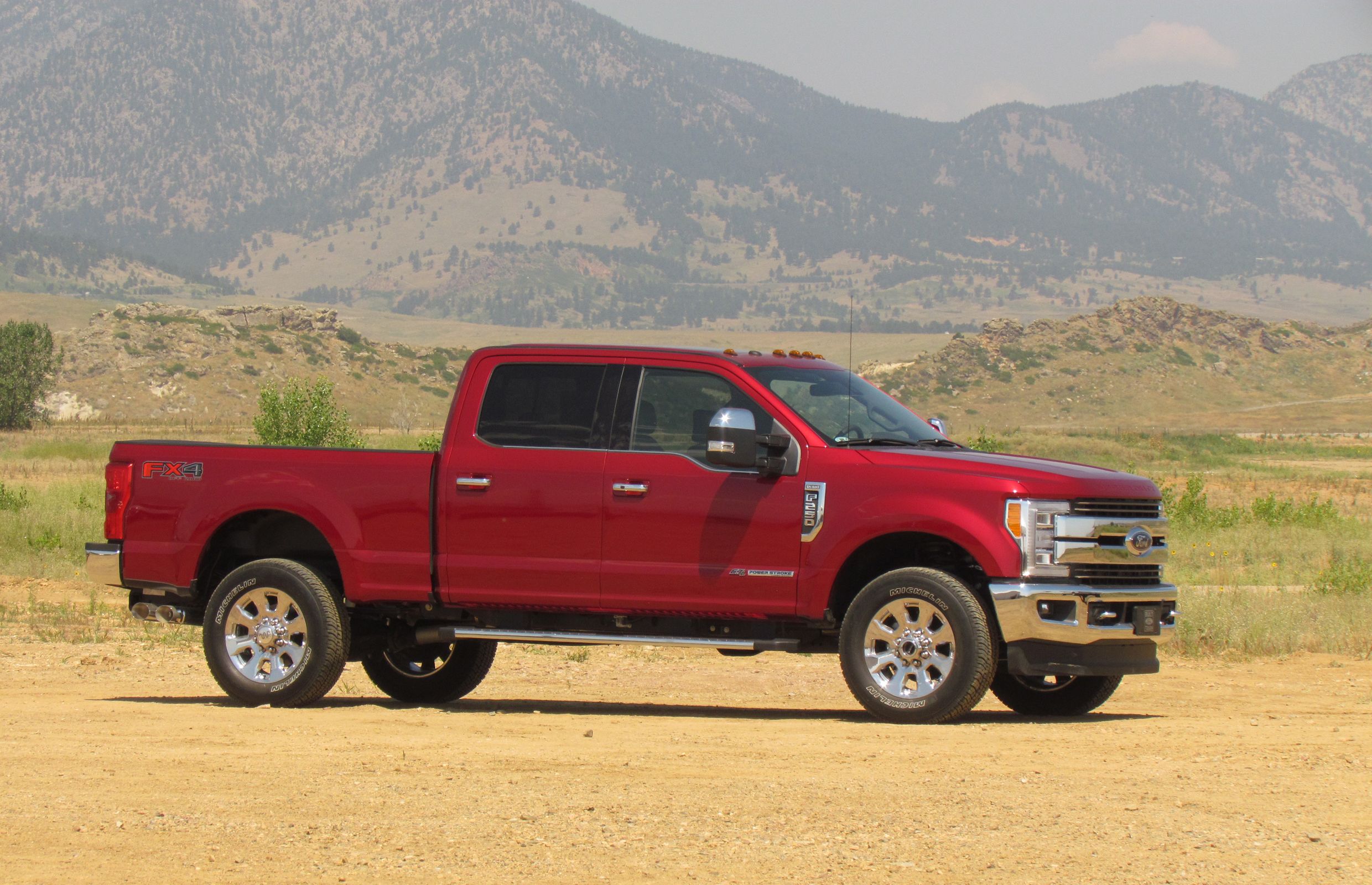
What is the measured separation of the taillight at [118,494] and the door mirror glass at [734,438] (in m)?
3.98

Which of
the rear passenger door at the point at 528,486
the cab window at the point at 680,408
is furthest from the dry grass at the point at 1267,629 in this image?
the rear passenger door at the point at 528,486

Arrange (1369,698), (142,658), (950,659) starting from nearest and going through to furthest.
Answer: (950,659) → (1369,698) → (142,658)

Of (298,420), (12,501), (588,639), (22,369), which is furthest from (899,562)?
(22,369)

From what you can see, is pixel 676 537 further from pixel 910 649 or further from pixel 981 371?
pixel 981 371

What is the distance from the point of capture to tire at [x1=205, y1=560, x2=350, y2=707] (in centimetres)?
1000

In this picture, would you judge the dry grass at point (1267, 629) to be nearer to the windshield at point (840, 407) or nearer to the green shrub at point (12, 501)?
the windshield at point (840, 407)

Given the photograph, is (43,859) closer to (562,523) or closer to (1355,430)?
(562,523)

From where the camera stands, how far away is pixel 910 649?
916 centimetres

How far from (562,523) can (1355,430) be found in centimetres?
9188

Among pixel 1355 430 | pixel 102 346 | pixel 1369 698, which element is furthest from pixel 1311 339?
pixel 1369 698

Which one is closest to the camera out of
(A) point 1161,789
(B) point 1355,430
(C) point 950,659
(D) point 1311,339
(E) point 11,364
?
(A) point 1161,789

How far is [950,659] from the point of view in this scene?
29.8 ft

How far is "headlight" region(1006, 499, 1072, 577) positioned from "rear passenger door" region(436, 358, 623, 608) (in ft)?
7.86

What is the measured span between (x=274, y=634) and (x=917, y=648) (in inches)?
158
